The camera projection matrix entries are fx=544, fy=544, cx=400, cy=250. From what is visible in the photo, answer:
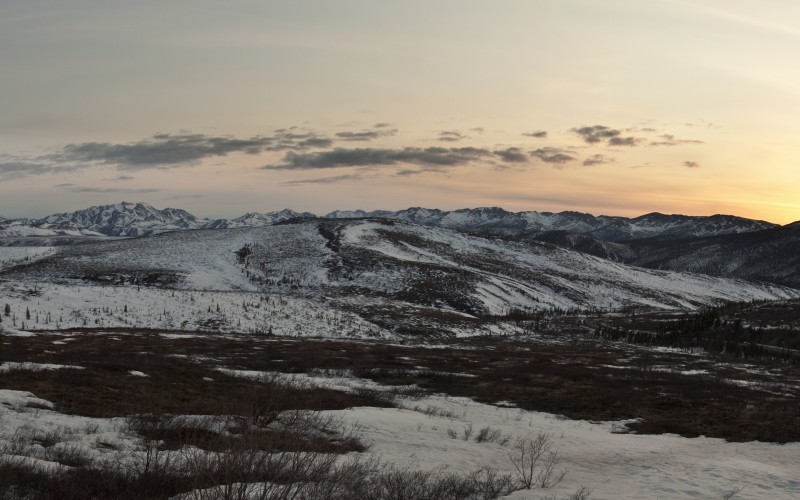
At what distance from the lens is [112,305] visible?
65625mm

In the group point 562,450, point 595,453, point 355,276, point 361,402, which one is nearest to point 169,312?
point 361,402

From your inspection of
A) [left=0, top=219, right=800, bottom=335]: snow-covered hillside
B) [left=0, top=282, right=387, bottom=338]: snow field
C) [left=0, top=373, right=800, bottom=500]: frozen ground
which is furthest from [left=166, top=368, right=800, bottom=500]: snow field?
[left=0, top=219, right=800, bottom=335]: snow-covered hillside

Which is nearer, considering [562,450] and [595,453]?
[595,453]

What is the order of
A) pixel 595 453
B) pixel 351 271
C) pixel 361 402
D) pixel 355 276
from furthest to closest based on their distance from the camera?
1. pixel 351 271
2. pixel 355 276
3. pixel 361 402
4. pixel 595 453

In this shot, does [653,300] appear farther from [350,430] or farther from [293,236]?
[350,430]

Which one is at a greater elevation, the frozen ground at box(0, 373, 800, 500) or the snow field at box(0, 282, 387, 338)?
the frozen ground at box(0, 373, 800, 500)

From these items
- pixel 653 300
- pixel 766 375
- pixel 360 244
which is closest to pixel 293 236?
pixel 360 244

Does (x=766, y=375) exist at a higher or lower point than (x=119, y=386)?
lower

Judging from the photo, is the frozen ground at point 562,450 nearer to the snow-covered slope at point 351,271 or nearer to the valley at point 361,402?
the valley at point 361,402

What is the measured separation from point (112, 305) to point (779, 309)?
121178 millimetres

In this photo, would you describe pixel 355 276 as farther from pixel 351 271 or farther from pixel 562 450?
pixel 562 450

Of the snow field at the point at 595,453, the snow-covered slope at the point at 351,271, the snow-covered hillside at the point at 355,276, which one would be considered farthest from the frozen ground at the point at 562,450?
the snow-covered slope at the point at 351,271

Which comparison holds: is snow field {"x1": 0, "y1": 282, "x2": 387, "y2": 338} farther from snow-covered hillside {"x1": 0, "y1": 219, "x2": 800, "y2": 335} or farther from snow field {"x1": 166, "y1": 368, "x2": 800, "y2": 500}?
snow field {"x1": 166, "y1": 368, "x2": 800, "y2": 500}

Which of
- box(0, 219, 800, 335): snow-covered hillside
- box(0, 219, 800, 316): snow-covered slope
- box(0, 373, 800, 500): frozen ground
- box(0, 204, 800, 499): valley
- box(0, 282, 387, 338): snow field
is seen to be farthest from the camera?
box(0, 219, 800, 316): snow-covered slope
